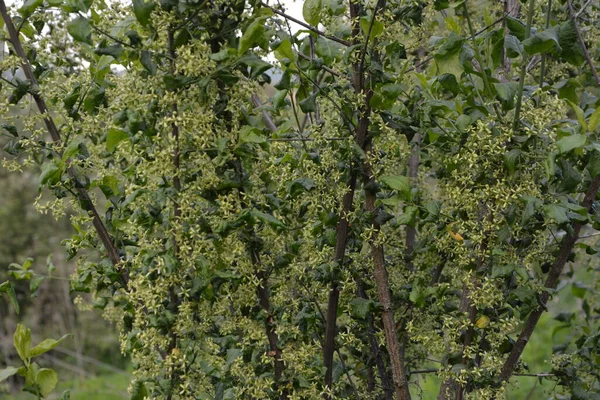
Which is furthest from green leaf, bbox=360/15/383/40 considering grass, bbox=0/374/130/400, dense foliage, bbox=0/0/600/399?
grass, bbox=0/374/130/400

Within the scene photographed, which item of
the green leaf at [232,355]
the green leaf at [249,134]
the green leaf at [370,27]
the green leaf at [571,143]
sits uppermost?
the green leaf at [370,27]

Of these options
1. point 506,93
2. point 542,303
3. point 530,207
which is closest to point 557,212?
point 530,207

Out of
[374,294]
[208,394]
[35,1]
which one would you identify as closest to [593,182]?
[374,294]

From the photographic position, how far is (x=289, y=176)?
1830 mm

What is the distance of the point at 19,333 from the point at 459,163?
1207 millimetres

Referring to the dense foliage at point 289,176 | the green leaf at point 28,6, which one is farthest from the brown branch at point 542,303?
the green leaf at point 28,6

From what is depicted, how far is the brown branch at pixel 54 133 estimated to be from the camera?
6.42ft

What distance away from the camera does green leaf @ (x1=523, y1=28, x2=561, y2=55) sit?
160 cm

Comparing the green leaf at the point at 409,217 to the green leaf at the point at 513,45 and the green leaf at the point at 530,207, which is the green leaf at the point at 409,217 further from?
the green leaf at the point at 513,45

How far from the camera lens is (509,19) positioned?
1742 mm

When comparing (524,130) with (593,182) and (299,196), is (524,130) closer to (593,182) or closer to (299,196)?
(593,182)

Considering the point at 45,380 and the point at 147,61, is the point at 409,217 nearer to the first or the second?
the point at 147,61

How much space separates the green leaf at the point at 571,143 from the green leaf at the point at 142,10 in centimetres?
98

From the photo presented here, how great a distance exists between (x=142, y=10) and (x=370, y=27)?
55 centimetres
